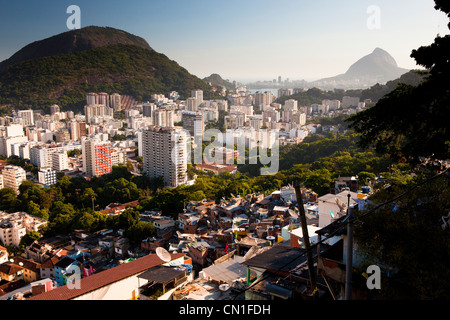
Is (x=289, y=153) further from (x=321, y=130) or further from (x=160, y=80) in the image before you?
(x=160, y=80)

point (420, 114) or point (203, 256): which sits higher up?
point (420, 114)

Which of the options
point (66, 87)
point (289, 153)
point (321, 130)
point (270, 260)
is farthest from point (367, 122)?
point (66, 87)

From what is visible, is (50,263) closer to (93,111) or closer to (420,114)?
(420,114)

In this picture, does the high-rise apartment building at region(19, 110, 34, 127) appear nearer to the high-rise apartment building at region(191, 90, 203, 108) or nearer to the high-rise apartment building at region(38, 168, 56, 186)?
the high-rise apartment building at region(38, 168, 56, 186)

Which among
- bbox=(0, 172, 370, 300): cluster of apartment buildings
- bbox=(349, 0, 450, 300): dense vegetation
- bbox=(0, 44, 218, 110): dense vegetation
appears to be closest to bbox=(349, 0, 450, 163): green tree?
bbox=(349, 0, 450, 300): dense vegetation

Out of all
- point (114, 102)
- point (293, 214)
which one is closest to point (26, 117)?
point (114, 102)
